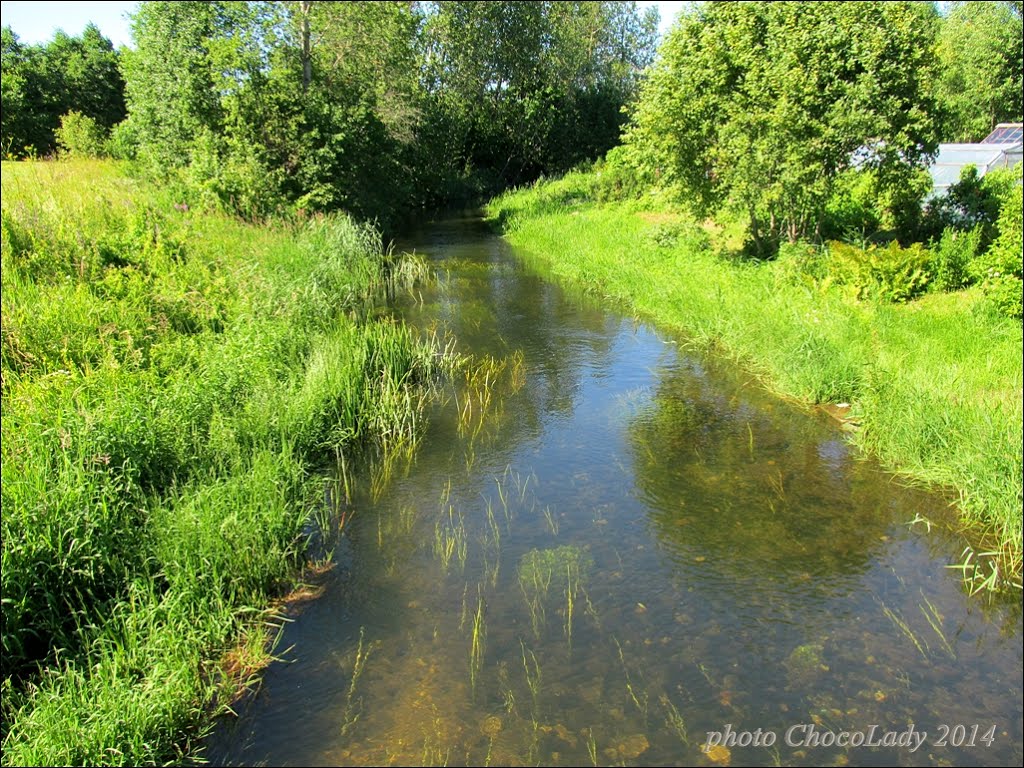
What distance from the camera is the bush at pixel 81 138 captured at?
22344 millimetres

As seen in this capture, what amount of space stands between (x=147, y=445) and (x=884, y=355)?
8.23 metres

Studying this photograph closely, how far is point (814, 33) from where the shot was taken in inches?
450

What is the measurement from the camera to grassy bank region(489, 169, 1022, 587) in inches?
254

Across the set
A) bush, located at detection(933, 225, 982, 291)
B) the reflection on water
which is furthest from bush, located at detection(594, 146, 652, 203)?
the reflection on water

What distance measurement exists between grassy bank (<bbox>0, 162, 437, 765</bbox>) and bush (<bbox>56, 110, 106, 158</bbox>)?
11.6 m

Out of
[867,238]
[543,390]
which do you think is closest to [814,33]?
[867,238]

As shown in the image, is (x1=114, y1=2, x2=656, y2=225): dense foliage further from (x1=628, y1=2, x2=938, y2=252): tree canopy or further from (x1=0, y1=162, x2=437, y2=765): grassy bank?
(x1=628, y1=2, x2=938, y2=252): tree canopy

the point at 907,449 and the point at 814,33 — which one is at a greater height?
the point at 814,33

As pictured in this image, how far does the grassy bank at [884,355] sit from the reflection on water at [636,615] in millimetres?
419

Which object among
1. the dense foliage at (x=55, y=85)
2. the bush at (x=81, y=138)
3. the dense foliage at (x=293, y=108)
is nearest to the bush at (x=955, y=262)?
the dense foliage at (x=293, y=108)

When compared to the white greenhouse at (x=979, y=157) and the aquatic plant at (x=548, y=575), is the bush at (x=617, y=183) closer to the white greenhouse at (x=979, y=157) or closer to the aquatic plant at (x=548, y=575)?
the white greenhouse at (x=979, y=157)

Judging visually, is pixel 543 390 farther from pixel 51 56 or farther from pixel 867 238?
pixel 51 56

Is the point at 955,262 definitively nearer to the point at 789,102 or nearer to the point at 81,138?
the point at 789,102

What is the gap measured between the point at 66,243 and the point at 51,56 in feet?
103
